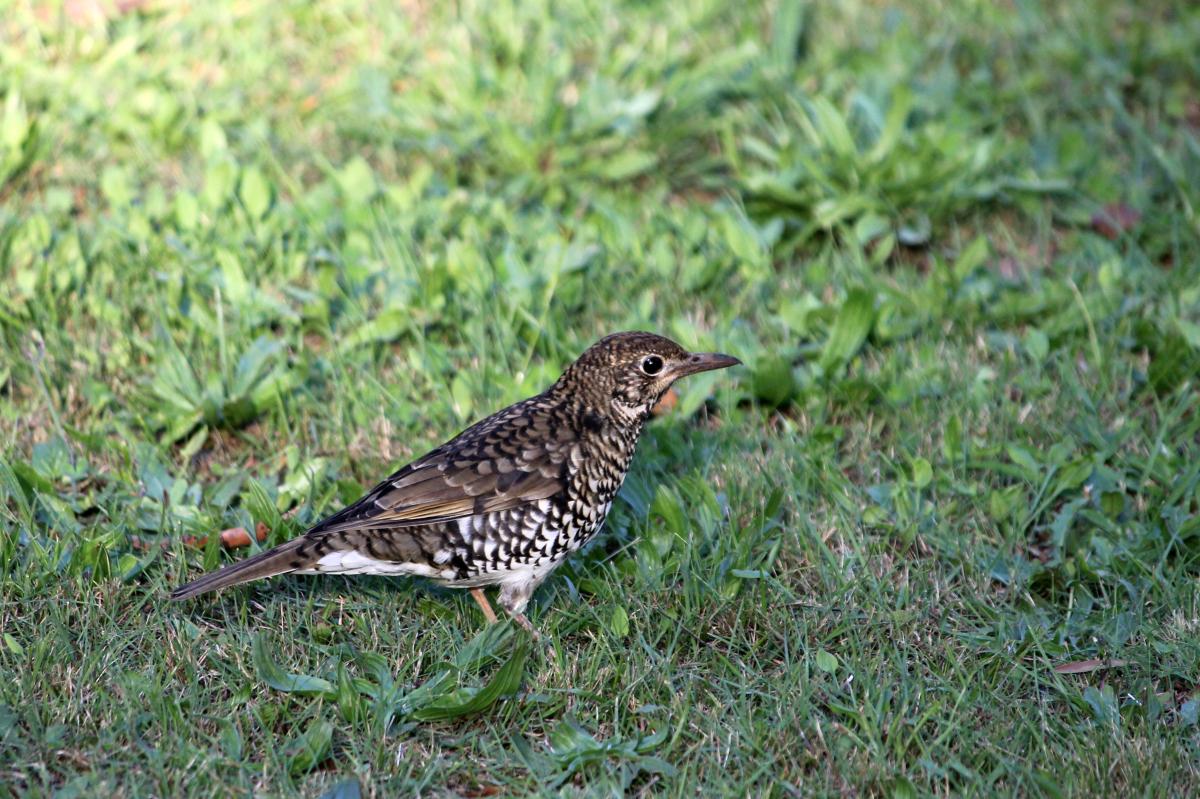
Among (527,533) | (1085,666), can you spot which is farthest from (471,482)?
(1085,666)

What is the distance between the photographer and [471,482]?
16.0 ft

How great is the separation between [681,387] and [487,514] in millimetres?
1627

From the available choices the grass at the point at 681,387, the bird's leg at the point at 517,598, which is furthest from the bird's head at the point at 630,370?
the bird's leg at the point at 517,598

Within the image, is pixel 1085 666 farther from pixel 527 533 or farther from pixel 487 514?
pixel 487 514

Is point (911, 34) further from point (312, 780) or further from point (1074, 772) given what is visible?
point (312, 780)

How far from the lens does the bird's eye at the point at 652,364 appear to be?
512 centimetres

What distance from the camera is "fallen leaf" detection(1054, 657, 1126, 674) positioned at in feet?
15.3

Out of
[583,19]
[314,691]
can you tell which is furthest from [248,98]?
[314,691]

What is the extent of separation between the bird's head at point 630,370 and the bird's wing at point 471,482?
0.72 feet

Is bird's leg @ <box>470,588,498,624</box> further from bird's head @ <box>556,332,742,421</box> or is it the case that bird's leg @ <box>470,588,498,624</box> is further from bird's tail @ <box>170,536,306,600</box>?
bird's head @ <box>556,332,742,421</box>

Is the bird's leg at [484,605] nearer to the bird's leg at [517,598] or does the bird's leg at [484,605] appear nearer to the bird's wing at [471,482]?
the bird's leg at [517,598]

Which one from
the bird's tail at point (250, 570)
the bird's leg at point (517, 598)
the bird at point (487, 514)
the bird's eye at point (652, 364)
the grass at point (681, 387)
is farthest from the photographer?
the bird's eye at point (652, 364)

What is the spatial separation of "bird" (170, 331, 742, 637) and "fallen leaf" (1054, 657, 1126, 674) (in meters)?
1.66

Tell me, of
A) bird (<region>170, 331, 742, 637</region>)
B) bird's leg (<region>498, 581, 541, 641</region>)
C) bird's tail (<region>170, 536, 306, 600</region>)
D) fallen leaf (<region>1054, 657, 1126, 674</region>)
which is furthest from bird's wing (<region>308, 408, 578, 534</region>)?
fallen leaf (<region>1054, 657, 1126, 674</region>)
